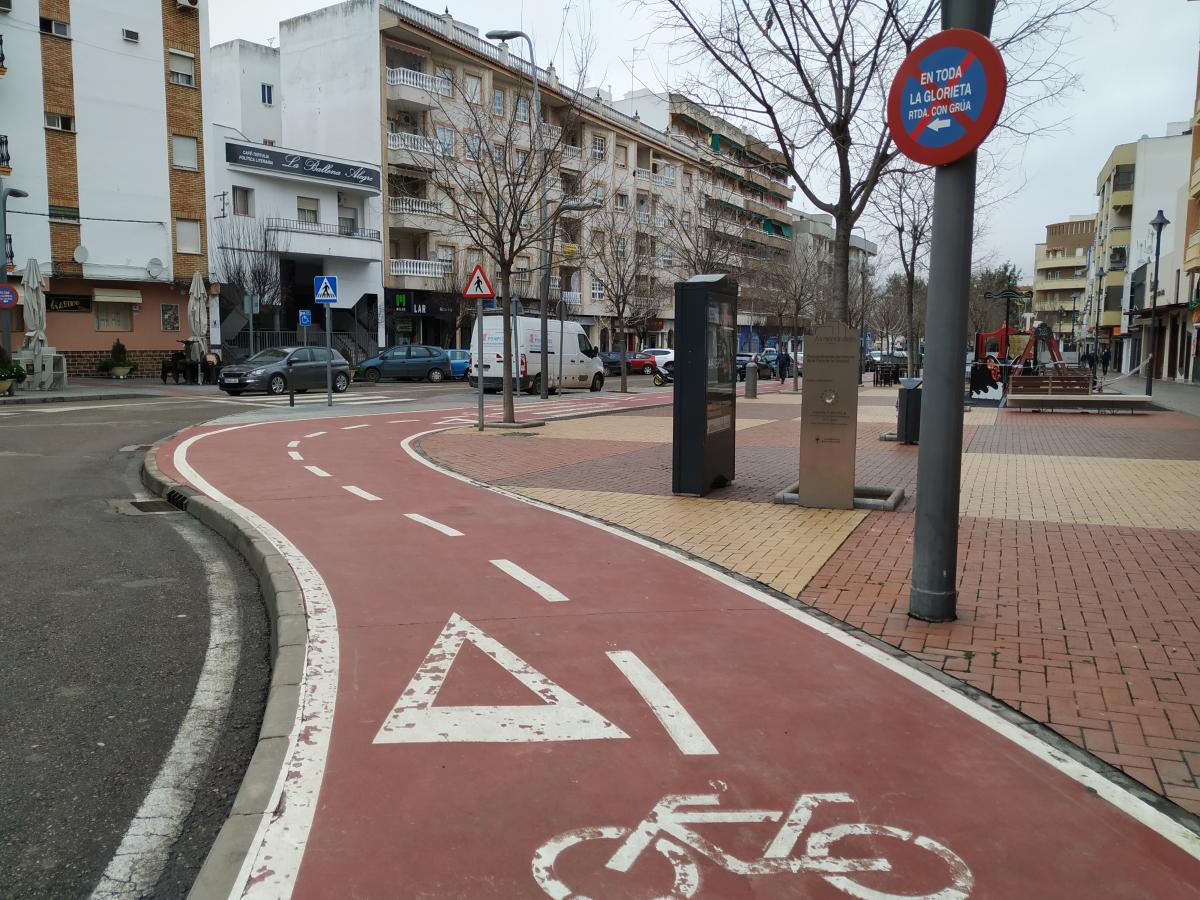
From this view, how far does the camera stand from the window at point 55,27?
110 ft

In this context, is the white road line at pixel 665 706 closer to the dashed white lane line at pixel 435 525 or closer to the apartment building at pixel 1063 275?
the dashed white lane line at pixel 435 525

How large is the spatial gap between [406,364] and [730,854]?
116 feet

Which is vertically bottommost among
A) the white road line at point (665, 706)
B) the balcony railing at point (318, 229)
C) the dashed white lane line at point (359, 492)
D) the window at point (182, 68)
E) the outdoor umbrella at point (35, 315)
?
the dashed white lane line at point (359, 492)

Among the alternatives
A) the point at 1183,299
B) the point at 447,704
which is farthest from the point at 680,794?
the point at 1183,299

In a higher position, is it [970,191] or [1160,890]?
[970,191]

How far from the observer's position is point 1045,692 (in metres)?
4.14

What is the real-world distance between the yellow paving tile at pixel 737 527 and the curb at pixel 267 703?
9.32ft

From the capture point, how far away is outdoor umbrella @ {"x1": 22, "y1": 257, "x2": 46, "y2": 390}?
2609 centimetres

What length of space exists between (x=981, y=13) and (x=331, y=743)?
4603mm

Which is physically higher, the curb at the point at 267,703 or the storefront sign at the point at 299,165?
the storefront sign at the point at 299,165

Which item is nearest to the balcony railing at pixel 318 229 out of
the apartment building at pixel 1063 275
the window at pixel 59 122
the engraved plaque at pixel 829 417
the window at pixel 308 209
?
the window at pixel 308 209

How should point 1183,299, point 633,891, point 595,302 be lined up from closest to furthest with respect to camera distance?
point 633,891 → point 1183,299 → point 595,302

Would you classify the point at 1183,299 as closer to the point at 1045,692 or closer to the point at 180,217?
the point at 180,217

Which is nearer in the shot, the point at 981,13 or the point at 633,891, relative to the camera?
the point at 633,891
